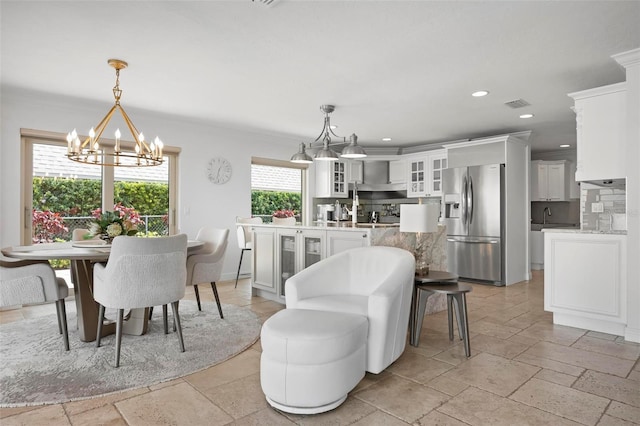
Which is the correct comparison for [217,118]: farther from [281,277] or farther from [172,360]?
[172,360]

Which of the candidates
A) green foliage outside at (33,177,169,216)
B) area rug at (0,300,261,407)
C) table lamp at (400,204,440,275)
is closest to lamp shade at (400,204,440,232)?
table lamp at (400,204,440,275)

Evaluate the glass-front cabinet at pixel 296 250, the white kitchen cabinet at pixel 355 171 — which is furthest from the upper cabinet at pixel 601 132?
the white kitchen cabinet at pixel 355 171

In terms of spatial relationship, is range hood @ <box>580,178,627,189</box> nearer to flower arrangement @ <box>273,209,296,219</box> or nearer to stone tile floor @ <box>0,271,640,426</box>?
stone tile floor @ <box>0,271,640,426</box>

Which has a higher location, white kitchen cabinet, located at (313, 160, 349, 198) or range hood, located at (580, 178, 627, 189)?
white kitchen cabinet, located at (313, 160, 349, 198)

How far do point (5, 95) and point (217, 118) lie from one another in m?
2.26

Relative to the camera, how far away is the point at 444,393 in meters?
2.27

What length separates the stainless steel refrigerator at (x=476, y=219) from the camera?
563 cm

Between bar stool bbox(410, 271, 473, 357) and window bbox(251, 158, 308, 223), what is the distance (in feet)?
13.1

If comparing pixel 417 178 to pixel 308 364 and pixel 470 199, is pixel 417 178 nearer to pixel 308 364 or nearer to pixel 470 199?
pixel 470 199

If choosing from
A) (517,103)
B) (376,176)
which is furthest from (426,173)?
(517,103)

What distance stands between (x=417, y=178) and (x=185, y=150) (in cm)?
402

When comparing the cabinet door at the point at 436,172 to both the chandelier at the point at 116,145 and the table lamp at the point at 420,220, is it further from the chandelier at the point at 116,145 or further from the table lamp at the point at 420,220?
the chandelier at the point at 116,145

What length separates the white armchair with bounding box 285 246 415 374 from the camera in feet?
7.64

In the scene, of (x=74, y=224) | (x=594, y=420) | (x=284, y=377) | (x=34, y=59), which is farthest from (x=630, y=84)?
(x=74, y=224)
